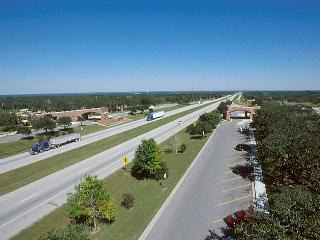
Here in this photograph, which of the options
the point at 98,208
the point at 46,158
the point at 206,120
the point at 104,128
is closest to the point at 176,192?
the point at 98,208

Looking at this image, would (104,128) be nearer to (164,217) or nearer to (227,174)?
(227,174)

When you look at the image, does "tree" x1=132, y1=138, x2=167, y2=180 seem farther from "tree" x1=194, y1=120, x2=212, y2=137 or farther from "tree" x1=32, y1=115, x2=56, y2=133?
"tree" x1=32, y1=115, x2=56, y2=133

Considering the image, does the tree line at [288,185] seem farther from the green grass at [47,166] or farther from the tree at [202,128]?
the green grass at [47,166]

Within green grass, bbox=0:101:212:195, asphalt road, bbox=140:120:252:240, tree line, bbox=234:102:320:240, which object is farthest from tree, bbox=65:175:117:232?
green grass, bbox=0:101:212:195

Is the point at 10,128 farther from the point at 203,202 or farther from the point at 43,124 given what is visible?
the point at 203,202

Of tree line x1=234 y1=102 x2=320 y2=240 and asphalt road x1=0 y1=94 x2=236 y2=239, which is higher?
tree line x1=234 y1=102 x2=320 y2=240

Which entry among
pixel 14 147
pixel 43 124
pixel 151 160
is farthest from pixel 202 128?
pixel 14 147

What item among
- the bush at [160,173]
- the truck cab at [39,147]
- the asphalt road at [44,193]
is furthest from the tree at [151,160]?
the truck cab at [39,147]
